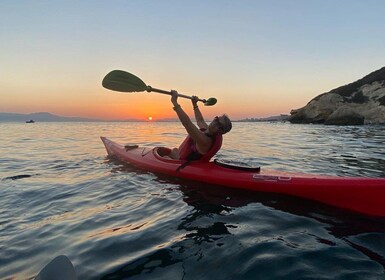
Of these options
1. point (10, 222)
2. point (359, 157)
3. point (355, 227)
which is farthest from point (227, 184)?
point (359, 157)

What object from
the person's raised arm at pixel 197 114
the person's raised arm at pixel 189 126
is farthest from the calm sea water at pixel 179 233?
the person's raised arm at pixel 197 114

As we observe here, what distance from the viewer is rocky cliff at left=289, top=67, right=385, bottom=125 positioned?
36.2 metres

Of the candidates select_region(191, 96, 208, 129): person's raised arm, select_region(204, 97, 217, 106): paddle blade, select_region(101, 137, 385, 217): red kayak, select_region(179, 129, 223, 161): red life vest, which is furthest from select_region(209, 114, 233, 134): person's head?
select_region(204, 97, 217, 106): paddle blade

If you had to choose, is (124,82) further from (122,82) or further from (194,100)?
(194,100)

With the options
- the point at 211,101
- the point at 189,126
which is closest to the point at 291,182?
the point at 189,126

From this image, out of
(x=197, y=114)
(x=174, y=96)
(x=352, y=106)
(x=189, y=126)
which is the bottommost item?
(x=189, y=126)

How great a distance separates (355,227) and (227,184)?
224 centimetres

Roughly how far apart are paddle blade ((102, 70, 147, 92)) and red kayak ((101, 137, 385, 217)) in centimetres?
165

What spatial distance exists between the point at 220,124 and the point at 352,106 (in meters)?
40.3

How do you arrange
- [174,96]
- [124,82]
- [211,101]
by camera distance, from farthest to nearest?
1. [211,101]
2. [124,82]
3. [174,96]

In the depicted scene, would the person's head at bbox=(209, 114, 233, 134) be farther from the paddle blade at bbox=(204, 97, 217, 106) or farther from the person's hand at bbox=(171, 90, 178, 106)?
the paddle blade at bbox=(204, 97, 217, 106)

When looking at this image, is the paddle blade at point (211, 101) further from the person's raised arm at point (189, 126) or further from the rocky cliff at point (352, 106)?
the rocky cliff at point (352, 106)

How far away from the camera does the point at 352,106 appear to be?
4025 centimetres

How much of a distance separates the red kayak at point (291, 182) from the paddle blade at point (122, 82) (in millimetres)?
1655
